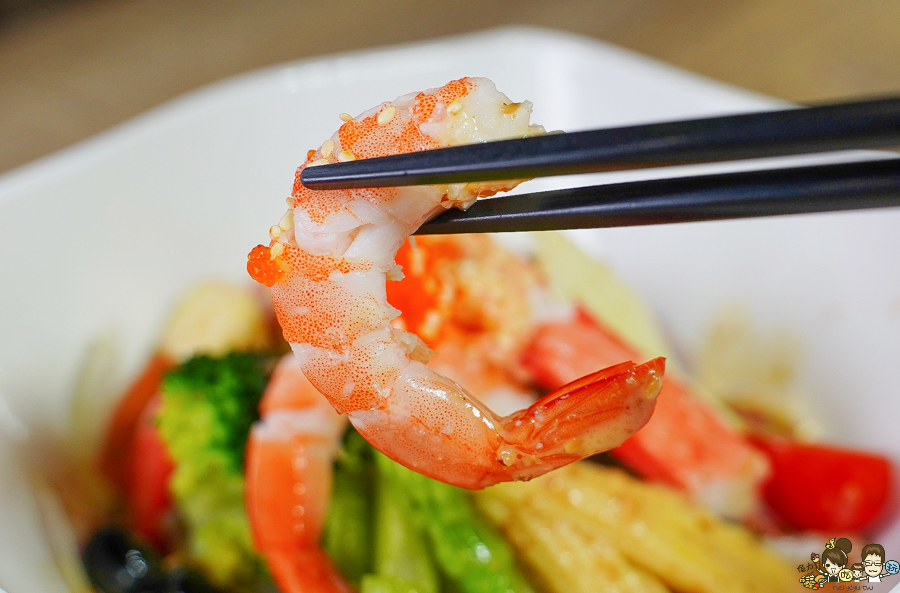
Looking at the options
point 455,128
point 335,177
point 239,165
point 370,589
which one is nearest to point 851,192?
point 455,128

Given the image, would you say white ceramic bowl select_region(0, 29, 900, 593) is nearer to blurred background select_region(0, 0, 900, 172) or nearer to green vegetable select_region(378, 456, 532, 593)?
green vegetable select_region(378, 456, 532, 593)

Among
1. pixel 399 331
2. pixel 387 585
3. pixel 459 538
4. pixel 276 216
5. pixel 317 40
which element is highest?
pixel 317 40

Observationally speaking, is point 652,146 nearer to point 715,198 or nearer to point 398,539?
point 715,198

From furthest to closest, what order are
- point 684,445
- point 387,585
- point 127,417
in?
point 127,417 < point 684,445 < point 387,585

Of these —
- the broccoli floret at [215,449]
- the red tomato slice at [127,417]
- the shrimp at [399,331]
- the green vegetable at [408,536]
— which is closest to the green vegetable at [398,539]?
the green vegetable at [408,536]

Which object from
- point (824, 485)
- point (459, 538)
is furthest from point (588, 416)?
point (824, 485)

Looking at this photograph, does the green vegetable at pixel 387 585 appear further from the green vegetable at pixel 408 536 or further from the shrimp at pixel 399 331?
the shrimp at pixel 399 331

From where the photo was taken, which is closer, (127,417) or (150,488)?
(150,488)
